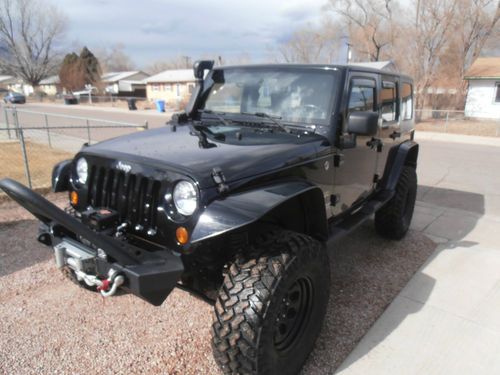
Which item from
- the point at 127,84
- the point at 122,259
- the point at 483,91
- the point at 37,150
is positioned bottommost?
the point at 37,150

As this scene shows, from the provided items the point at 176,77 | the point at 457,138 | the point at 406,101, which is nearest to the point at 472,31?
the point at 457,138

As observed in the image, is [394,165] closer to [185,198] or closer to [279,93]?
[279,93]

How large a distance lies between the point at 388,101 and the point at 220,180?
9.04 feet

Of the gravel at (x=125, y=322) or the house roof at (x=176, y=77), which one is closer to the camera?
the gravel at (x=125, y=322)

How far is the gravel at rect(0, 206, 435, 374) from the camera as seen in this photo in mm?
2484

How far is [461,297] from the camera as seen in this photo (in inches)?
131

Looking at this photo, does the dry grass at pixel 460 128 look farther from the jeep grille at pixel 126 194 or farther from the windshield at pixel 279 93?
the jeep grille at pixel 126 194

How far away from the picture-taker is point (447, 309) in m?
3.15

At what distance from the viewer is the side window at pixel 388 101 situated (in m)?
3.98

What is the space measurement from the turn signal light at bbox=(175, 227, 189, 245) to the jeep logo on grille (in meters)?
0.55

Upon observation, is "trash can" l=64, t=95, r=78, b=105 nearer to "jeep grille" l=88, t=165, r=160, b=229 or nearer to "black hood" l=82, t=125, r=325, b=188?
"black hood" l=82, t=125, r=325, b=188

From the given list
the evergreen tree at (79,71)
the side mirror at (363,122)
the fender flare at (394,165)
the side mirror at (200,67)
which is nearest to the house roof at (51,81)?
the evergreen tree at (79,71)

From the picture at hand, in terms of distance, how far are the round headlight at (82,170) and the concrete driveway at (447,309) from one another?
219cm

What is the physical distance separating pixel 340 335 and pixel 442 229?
115 inches
